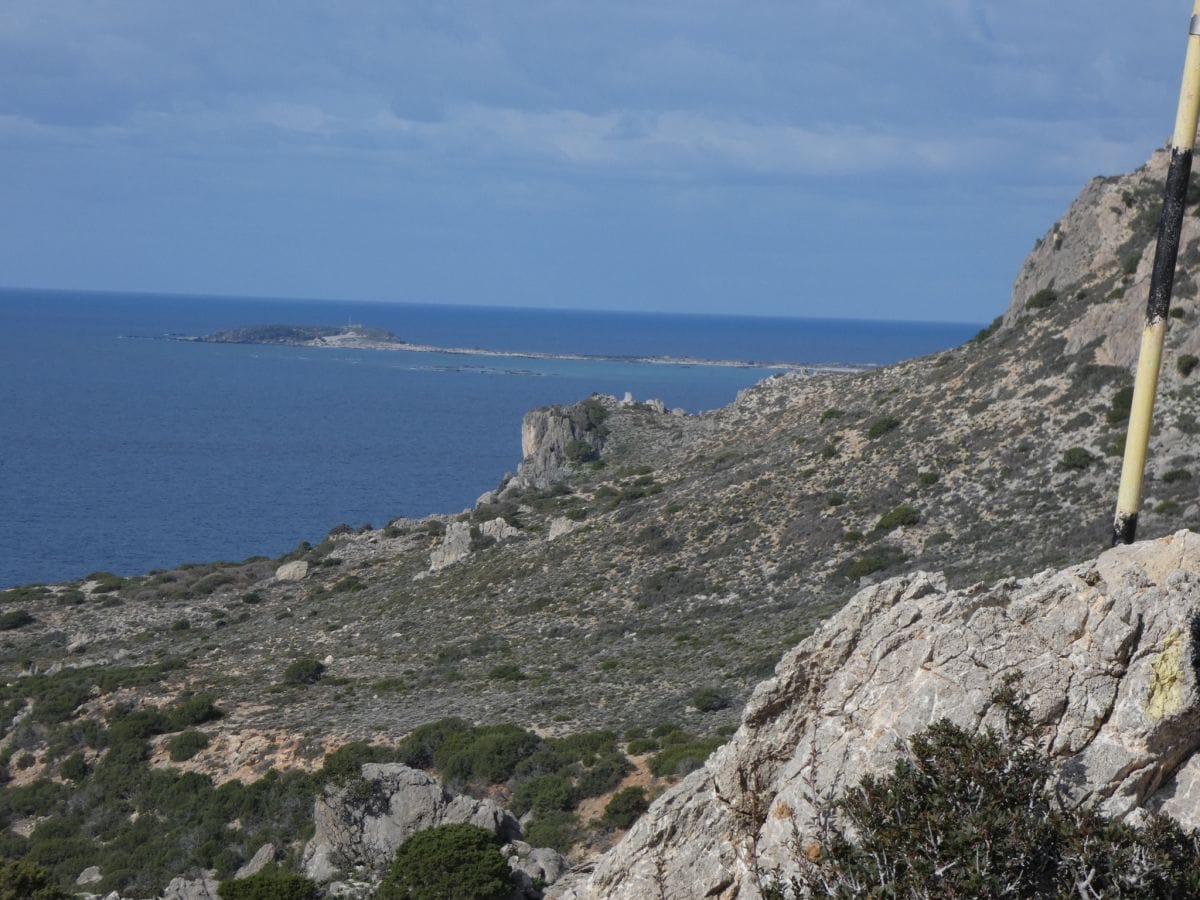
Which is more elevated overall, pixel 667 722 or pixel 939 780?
pixel 939 780

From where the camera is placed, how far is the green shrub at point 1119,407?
41644 millimetres

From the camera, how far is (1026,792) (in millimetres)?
9164

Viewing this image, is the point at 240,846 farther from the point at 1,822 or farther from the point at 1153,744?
the point at 1153,744

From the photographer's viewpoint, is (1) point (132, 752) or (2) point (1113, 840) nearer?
(2) point (1113, 840)

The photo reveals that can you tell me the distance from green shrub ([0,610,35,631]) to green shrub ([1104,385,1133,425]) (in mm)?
45641

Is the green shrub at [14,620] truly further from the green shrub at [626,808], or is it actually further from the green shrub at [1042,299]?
the green shrub at [1042,299]

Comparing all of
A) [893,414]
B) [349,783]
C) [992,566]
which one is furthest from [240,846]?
[893,414]

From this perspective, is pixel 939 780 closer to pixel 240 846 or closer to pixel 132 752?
pixel 240 846

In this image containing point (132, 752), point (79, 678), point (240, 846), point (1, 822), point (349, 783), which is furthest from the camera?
point (79, 678)

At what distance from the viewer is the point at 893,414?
52.5 meters

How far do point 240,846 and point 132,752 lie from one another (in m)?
8.90

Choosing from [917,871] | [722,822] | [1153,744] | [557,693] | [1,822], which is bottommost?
[1,822]

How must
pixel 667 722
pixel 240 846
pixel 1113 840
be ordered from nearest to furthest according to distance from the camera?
pixel 1113 840 < pixel 240 846 < pixel 667 722

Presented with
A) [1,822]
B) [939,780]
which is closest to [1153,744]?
[939,780]
